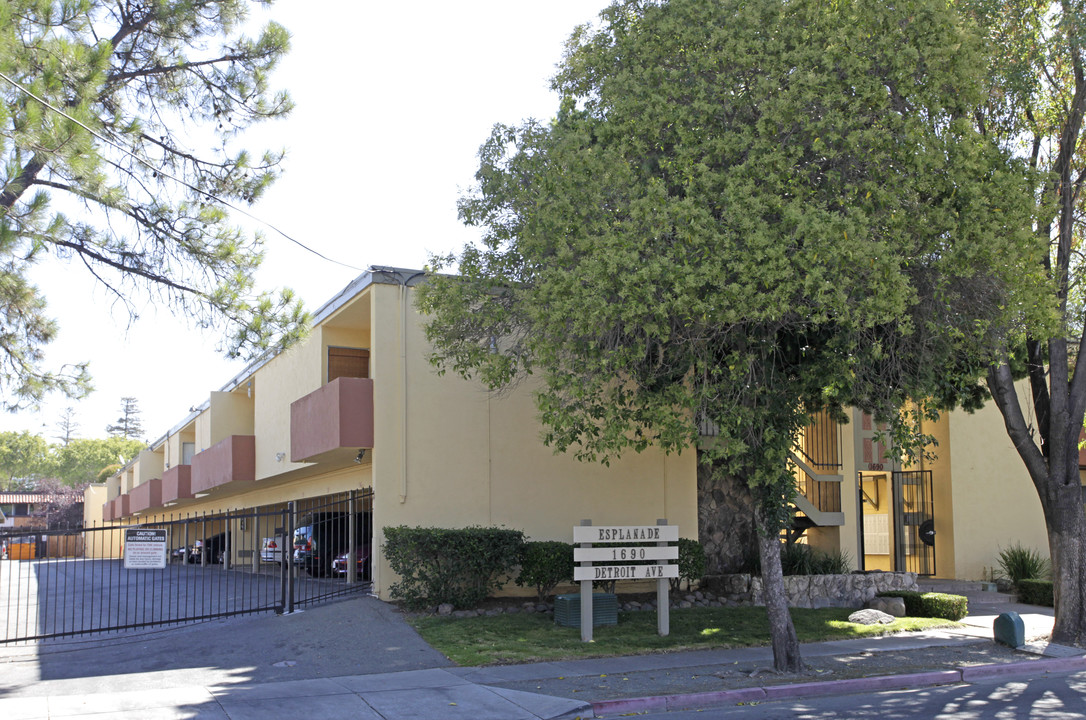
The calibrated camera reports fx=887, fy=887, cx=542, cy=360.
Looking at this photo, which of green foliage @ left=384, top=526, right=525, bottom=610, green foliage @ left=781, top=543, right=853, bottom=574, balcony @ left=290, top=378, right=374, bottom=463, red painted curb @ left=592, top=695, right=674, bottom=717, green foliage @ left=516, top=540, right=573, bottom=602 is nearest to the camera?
red painted curb @ left=592, top=695, right=674, bottom=717

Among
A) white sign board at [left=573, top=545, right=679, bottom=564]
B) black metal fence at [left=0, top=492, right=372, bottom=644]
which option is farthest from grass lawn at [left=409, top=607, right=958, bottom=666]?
black metal fence at [left=0, top=492, right=372, bottom=644]

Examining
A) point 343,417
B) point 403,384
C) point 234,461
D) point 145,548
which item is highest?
point 403,384

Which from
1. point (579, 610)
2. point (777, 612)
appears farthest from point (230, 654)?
point (777, 612)

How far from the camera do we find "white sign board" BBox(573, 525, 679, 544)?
13.1 m

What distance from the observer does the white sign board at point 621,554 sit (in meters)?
13.0

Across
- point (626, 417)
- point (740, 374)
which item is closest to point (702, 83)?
point (740, 374)

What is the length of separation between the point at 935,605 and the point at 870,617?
4.91 ft

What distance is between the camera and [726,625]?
14367 mm

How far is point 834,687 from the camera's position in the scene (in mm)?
10547

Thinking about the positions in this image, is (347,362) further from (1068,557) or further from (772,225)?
(1068,557)

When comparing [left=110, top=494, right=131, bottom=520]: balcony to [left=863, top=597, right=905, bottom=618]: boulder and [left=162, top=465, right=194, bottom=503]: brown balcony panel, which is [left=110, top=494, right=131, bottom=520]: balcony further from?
[left=863, top=597, right=905, bottom=618]: boulder

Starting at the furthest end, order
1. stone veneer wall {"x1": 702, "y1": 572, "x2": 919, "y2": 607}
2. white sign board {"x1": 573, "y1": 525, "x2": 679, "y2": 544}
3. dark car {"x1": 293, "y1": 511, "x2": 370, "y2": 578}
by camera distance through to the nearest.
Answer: dark car {"x1": 293, "y1": 511, "x2": 370, "y2": 578} → stone veneer wall {"x1": 702, "y1": 572, "x2": 919, "y2": 607} → white sign board {"x1": 573, "y1": 525, "x2": 679, "y2": 544}

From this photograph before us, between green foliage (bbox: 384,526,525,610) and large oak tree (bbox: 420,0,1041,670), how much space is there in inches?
112

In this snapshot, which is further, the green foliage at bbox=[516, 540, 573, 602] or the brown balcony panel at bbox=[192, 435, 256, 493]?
the brown balcony panel at bbox=[192, 435, 256, 493]
